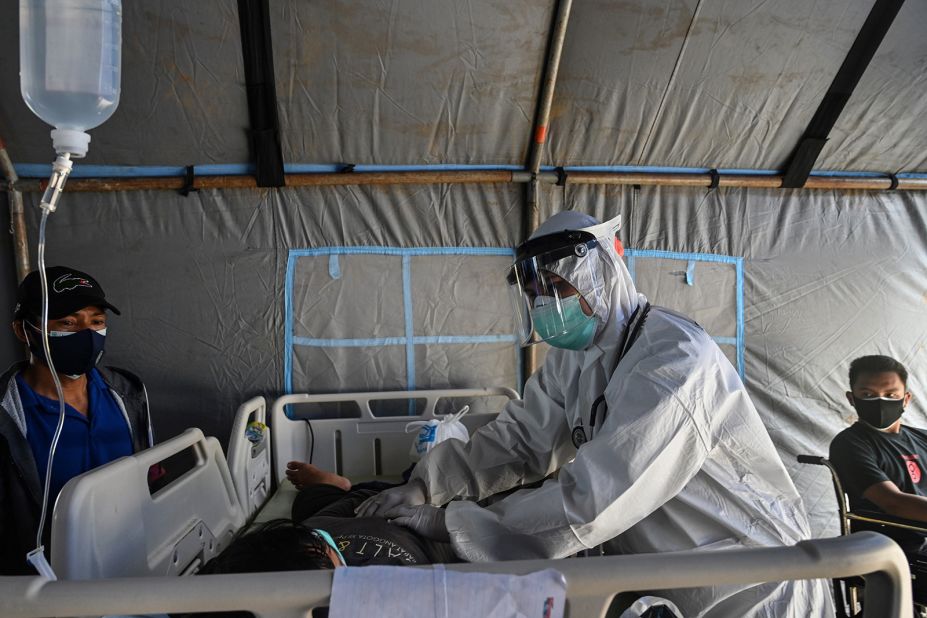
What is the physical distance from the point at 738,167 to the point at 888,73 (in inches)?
30.6

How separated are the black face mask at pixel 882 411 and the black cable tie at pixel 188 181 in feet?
11.3

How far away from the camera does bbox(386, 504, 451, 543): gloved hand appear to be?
146cm

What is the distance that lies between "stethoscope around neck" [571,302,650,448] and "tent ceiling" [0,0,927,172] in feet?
4.96

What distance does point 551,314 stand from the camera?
1640mm

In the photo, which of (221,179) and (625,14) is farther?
(221,179)

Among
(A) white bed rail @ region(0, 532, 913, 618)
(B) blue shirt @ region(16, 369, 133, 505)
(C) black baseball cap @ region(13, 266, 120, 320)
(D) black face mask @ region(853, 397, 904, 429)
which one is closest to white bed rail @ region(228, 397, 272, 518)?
(B) blue shirt @ region(16, 369, 133, 505)

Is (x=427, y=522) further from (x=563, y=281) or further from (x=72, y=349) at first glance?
(x=72, y=349)

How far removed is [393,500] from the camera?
169cm

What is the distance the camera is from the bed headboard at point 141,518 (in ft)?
3.56

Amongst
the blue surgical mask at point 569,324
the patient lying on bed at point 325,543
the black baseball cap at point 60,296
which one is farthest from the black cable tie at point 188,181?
the blue surgical mask at point 569,324

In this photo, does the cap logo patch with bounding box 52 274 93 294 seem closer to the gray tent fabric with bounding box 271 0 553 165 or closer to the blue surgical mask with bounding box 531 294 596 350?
the gray tent fabric with bounding box 271 0 553 165

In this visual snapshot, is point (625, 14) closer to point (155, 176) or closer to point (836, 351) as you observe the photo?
point (836, 351)

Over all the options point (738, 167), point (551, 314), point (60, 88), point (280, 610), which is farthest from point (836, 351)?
point (60, 88)

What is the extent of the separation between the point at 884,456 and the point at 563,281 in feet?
6.61
